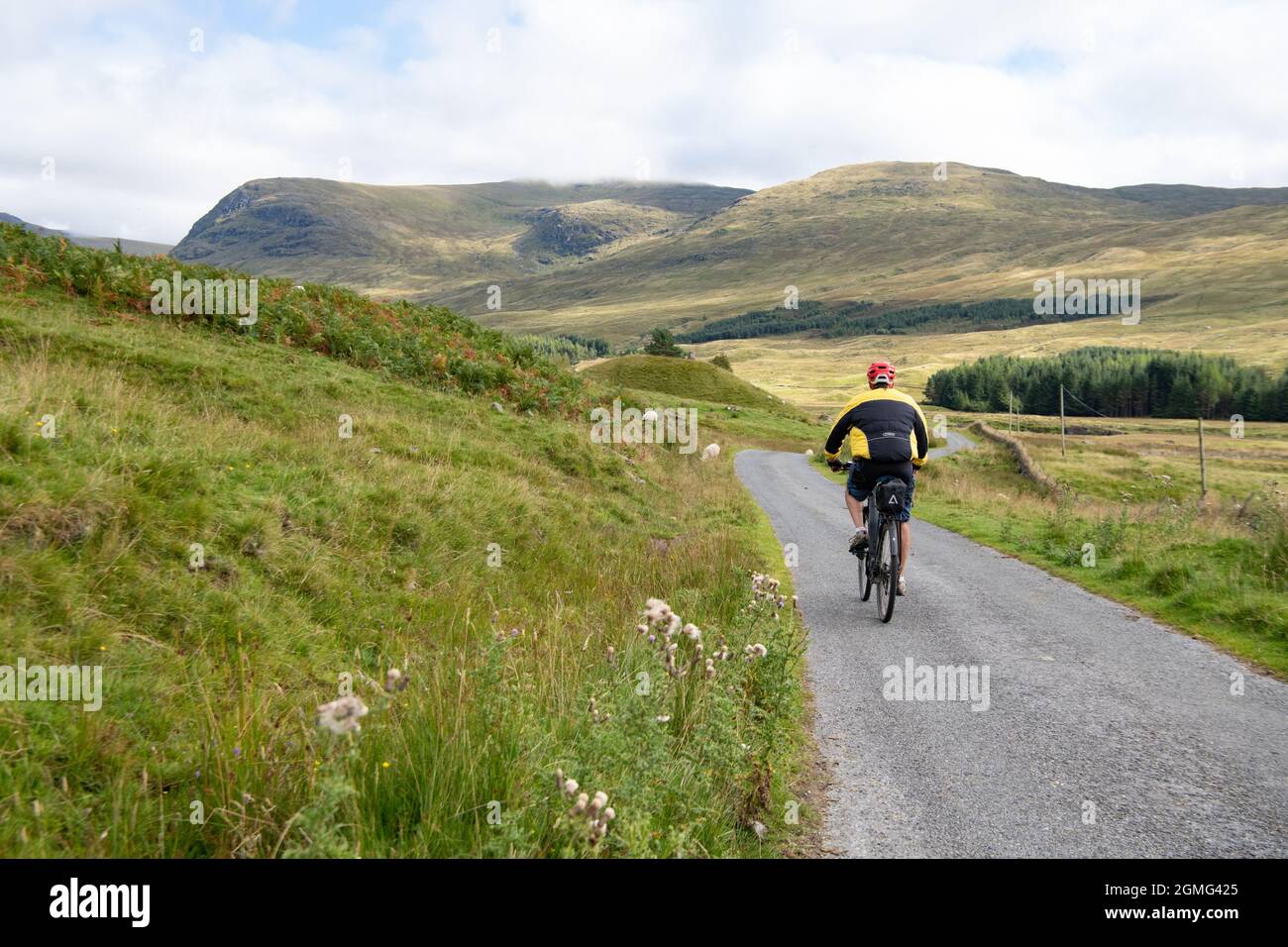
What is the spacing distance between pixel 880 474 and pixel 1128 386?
473ft

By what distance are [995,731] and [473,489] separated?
7.94 meters

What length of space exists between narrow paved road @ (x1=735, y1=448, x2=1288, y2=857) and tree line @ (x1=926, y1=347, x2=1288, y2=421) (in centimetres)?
11743

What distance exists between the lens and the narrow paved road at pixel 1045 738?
4090 mm

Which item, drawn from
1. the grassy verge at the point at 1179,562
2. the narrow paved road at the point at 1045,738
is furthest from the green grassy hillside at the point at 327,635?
the grassy verge at the point at 1179,562

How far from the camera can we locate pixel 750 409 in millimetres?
72750

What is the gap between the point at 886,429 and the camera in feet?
30.8

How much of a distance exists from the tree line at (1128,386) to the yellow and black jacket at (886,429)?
4586 inches

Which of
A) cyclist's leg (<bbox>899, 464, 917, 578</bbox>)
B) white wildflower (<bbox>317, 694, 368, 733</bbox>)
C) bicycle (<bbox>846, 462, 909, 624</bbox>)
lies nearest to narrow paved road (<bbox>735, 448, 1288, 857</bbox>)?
bicycle (<bbox>846, 462, 909, 624</bbox>)

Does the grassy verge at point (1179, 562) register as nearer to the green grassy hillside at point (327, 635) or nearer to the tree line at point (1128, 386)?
the green grassy hillside at point (327, 635)

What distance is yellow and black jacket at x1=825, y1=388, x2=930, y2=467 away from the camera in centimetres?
931

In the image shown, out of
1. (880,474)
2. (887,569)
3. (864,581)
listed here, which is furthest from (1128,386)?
(887,569)
